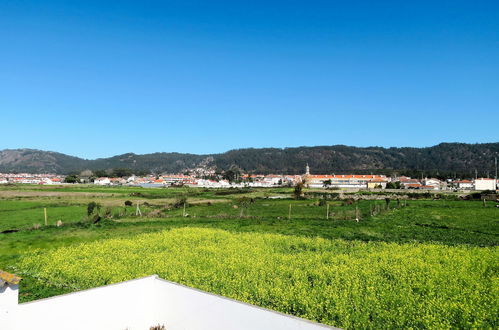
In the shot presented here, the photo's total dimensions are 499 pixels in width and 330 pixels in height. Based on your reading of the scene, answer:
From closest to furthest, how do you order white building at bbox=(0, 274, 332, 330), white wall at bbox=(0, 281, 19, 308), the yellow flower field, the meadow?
1. white wall at bbox=(0, 281, 19, 308)
2. white building at bbox=(0, 274, 332, 330)
3. the yellow flower field
4. the meadow

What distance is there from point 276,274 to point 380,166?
17593 centimetres

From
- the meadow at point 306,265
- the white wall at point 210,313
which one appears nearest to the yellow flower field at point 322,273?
the meadow at point 306,265

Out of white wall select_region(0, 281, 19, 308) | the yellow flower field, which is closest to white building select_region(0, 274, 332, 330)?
white wall select_region(0, 281, 19, 308)

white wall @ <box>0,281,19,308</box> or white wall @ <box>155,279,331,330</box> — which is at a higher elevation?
white wall @ <box>0,281,19,308</box>

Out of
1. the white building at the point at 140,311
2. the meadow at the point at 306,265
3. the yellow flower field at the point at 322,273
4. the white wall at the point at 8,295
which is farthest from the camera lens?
the meadow at the point at 306,265

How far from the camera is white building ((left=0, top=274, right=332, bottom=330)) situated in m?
8.08

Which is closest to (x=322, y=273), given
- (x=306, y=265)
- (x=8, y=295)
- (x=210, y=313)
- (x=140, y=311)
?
(x=306, y=265)

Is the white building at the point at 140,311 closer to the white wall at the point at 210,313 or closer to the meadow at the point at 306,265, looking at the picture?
the white wall at the point at 210,313

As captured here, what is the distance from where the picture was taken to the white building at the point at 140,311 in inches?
318

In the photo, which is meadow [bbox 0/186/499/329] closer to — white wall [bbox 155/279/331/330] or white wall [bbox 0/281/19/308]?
white wall [bbox 155/279/331/330]

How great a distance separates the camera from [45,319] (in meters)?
8.84

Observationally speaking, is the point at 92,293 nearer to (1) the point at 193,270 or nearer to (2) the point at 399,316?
(1) the point at 193,270

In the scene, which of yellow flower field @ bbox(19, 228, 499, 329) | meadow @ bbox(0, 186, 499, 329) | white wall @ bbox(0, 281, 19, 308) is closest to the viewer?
white wall @ bbox(0, 281, 19, 308)

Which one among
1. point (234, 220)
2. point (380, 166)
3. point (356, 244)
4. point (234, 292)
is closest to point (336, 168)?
point (380, 166)
